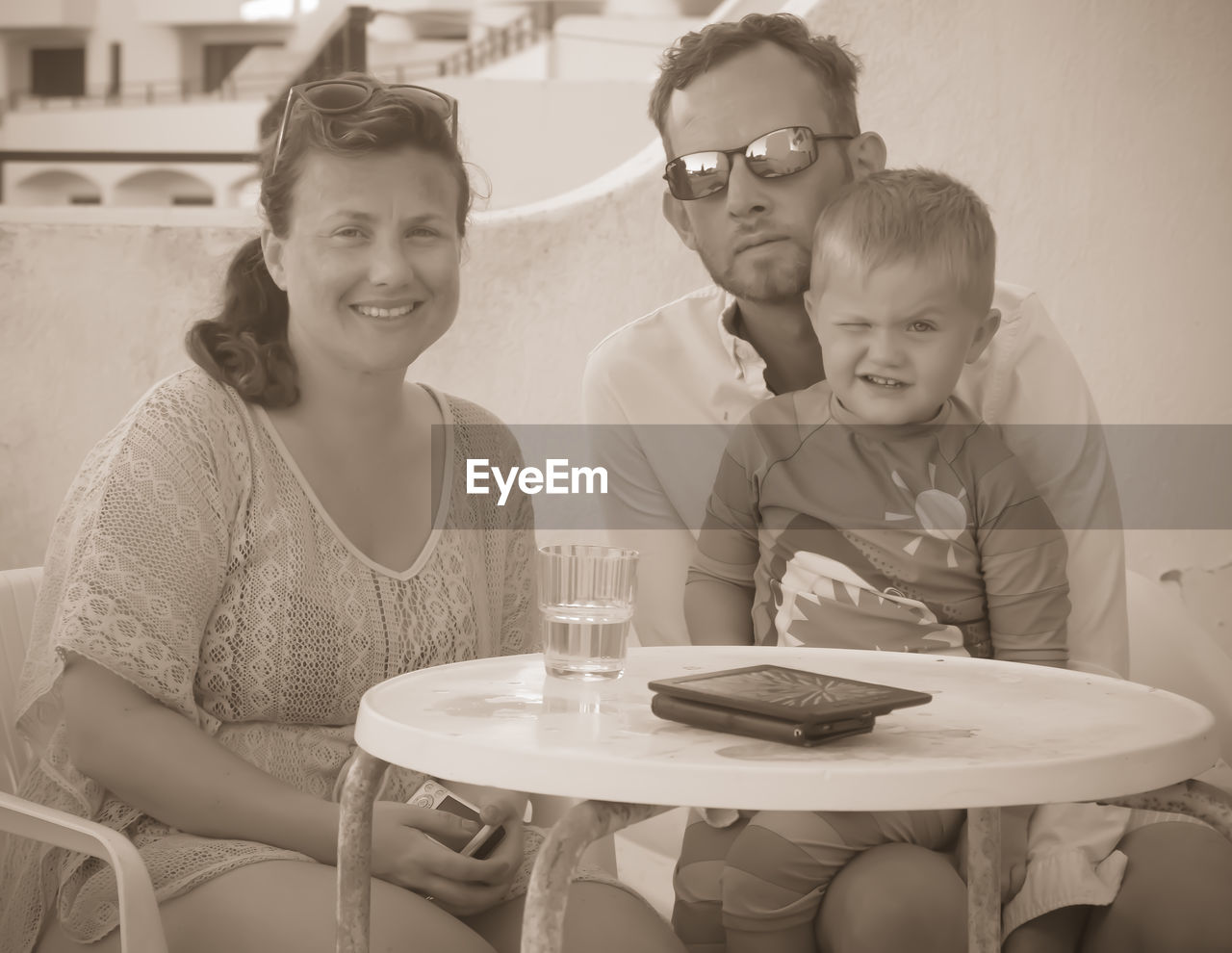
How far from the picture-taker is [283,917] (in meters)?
1.54

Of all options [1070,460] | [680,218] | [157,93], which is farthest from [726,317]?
[157,93]

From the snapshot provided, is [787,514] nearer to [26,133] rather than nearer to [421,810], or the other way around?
[421,810]

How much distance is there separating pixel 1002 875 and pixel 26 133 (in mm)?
38925

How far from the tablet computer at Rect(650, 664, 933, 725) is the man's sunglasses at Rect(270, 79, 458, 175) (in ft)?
3.41

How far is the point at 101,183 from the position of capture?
33000 millimetres

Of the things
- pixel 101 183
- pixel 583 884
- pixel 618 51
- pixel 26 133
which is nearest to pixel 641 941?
pixel 583 884

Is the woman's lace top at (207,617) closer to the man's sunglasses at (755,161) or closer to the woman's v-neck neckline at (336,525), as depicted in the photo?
the woman's v-neck neckline at (336,525)

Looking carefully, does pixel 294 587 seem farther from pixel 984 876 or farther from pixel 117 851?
pixel 984 876

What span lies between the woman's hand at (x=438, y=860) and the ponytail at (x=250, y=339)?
2.00 ft

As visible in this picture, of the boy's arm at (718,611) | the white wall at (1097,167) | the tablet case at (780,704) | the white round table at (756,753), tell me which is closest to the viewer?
the white round table at (756,753)

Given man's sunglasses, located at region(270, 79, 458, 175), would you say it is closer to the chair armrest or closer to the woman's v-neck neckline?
the woman's v-neck neckline

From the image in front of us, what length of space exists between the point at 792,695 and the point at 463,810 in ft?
2.02

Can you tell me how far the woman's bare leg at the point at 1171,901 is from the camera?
1.64 m

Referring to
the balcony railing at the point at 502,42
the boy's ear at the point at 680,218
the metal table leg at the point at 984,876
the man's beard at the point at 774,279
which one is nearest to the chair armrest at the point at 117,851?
the metal table leg at the point at 984,876
